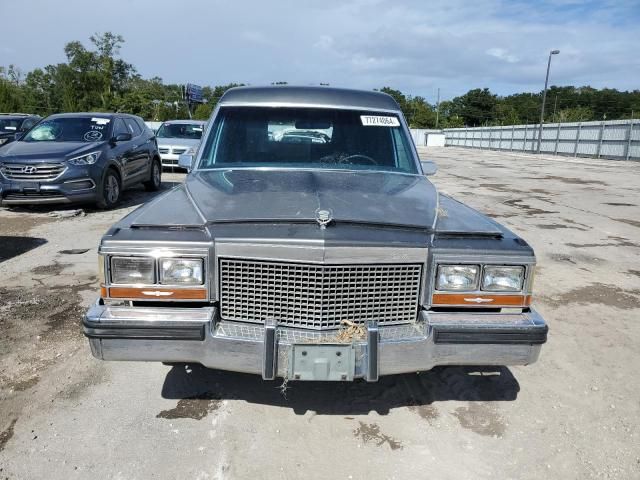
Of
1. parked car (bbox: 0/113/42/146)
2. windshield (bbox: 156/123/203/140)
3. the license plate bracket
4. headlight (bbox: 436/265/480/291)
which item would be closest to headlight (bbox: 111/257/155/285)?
the license plate bracket

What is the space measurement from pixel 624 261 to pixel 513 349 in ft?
15.9

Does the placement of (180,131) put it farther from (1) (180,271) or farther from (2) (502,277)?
(2) (502,277)

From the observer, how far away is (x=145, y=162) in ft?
35.2

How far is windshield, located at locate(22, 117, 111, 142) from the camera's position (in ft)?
30.2

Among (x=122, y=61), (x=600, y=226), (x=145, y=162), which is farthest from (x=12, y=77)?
(x=600, y=226)

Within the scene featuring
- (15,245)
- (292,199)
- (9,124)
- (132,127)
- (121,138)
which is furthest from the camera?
(9,124)

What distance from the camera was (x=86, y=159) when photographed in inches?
337

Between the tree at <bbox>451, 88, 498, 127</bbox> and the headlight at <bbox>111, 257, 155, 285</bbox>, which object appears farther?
the tree at <bbox>451, 88, 498, 127</bbox>

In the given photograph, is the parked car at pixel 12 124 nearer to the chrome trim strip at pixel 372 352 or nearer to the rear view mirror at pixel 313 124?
the rear view mirror at pixel 313 124

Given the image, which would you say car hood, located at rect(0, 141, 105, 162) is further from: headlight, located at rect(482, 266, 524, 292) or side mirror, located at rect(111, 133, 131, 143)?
headlight, located at rect(482, 266, 524, 292)

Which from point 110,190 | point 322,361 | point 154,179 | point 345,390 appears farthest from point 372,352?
point 154,179

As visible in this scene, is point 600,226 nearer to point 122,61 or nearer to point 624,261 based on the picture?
point 624,261

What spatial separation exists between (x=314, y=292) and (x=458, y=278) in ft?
2.44

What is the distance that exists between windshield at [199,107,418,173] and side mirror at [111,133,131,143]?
238 inches
